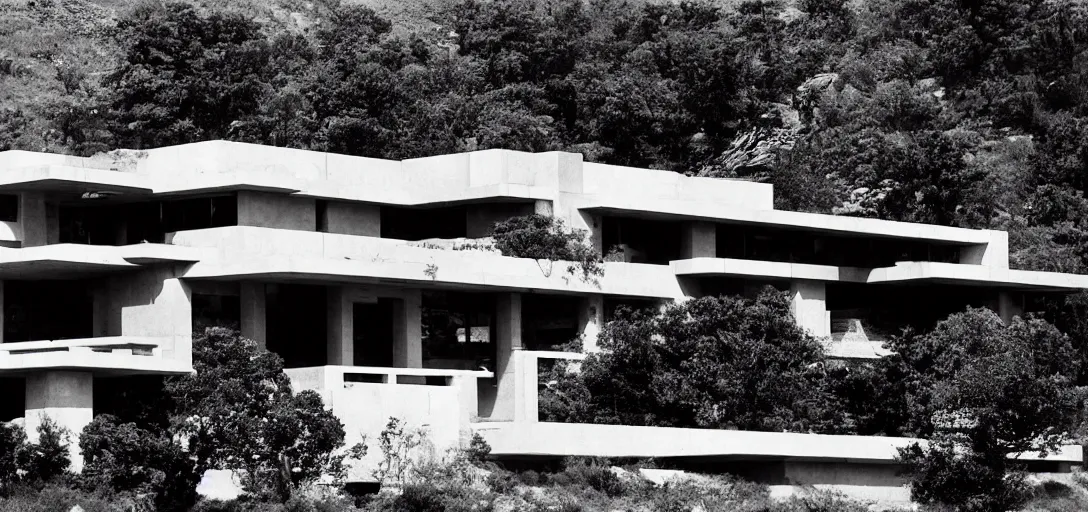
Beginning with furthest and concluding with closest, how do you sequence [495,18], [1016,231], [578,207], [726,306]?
[495,18] < [1016,231] < [578,207] < [726,306]

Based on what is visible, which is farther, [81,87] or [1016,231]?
[81,87]

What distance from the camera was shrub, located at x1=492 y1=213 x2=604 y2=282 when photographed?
57.8 metres

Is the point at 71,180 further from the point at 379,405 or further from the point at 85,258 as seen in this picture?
the point at 379,405

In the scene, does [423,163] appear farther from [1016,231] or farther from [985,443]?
[1016,231]

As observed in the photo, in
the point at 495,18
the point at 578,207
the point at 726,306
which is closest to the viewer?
the point at 726,306

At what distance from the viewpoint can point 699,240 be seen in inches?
2453

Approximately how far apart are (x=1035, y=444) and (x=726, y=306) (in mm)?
9989

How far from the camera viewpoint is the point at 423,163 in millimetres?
60469

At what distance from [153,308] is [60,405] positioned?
5.07m

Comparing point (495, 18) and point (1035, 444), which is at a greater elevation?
point (495, 18)

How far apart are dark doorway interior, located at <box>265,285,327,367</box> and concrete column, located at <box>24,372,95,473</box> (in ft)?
25.7

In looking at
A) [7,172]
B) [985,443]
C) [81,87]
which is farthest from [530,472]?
[81,87]

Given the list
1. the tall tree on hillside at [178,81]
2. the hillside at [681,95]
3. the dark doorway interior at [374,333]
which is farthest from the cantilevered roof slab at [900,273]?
the tall tree on hillside at [178,81]

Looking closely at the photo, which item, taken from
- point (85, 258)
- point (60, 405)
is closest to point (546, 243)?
point (85, 258)
